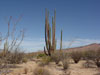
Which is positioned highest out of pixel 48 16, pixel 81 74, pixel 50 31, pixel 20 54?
pixel 48 16

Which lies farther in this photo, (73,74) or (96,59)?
(96,59)

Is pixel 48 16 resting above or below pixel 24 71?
above

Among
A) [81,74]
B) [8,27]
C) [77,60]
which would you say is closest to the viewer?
[8,27]

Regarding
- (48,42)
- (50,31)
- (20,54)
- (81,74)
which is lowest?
(81,74)

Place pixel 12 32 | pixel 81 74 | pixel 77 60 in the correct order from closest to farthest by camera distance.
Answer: pixel 12 32 < pixel 81 74 < pixel 77 60

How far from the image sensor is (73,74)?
8.58 meters

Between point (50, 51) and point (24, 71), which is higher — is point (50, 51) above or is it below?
above

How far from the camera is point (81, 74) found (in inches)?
336

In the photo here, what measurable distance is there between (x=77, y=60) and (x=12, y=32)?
1309 centimetres

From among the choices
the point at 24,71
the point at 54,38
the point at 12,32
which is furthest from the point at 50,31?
the point at 12,32

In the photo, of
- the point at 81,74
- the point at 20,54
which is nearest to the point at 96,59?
the point at 81,74

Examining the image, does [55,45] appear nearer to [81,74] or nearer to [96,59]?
[96,59]

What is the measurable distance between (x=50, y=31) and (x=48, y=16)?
5.68 ft

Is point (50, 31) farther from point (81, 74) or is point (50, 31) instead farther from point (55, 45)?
point (81, 74)
